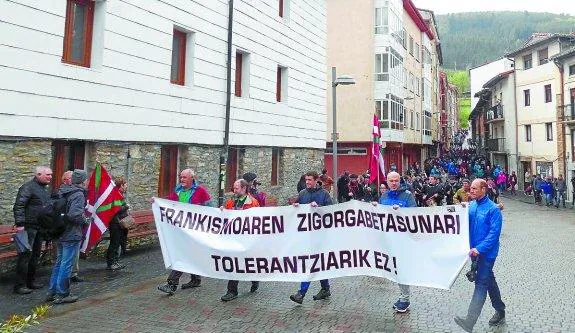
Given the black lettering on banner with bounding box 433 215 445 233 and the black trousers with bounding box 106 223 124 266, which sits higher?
the black lettering on banner with bounding box 433 215 445 233

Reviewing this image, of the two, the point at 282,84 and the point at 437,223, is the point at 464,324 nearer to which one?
the point at 437,223

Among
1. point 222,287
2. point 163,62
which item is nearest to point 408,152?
point 163,62

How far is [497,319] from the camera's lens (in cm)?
591

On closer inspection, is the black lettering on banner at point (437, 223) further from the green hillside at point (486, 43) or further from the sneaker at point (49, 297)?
the green hillside at point (486, 43)

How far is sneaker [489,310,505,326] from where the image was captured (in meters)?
5.89

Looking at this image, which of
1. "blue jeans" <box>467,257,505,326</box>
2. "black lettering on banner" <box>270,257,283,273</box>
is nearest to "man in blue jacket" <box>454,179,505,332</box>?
"blue jeans" <box>467,257,505,326</box>

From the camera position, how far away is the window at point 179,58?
41.5ft

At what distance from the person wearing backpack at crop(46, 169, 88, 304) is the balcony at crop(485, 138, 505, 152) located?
146 ft

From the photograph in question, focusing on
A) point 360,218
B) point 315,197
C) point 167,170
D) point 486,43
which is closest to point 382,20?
point 167,170

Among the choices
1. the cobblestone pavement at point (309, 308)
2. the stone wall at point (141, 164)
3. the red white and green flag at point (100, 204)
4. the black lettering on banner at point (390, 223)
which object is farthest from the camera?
the stone wall at point (141, 164)

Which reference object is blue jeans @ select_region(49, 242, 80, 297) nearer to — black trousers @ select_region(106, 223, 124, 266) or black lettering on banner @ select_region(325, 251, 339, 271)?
black trousers @ select_region(106, 223, 124, 266)

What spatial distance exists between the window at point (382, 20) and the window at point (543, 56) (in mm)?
13878

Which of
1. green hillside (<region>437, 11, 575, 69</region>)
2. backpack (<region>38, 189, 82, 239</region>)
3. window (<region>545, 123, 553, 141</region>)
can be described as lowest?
backpack (<region>38, 189, 82, 239</region>)

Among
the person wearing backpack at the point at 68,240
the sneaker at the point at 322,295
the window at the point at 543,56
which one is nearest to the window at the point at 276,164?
the sneaker at the point at 322,295
